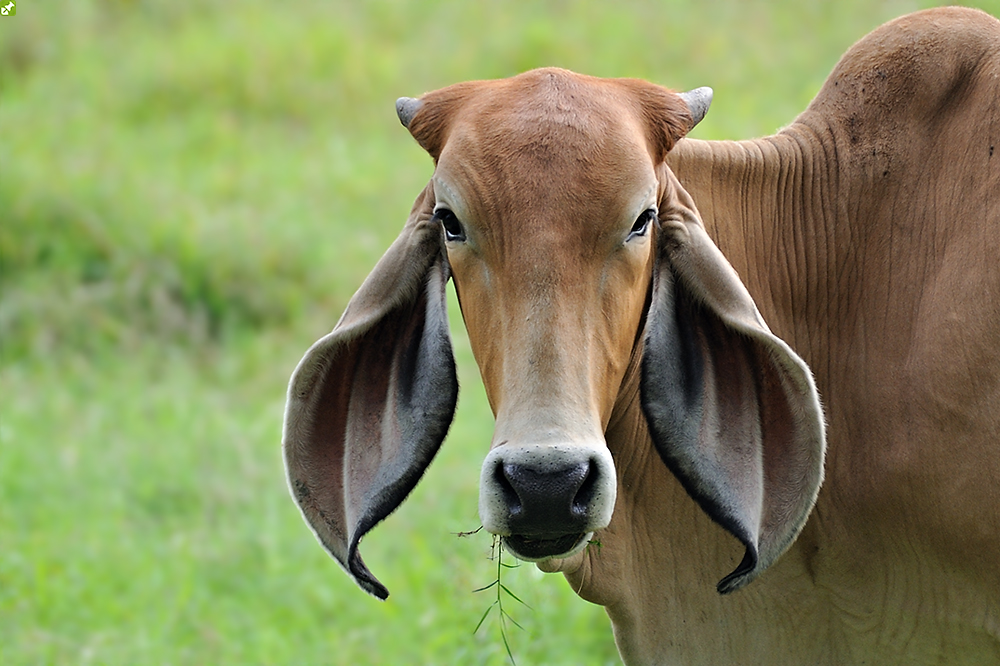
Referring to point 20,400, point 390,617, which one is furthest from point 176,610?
point 20,400

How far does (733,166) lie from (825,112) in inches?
12.2

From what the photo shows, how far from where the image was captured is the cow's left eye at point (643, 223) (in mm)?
3088

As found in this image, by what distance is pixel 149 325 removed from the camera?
28.9ft

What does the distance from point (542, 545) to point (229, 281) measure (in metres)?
6.56

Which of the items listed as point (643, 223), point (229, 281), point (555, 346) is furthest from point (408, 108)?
point (229, 281)

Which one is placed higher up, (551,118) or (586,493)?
(551,118)

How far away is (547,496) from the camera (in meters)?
2.73

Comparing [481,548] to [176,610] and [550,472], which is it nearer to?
[176,610]

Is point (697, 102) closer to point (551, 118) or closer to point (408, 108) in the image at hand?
point (551, 118)

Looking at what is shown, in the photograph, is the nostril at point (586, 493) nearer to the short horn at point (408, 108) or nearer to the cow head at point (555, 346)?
the cow head at point (555, 346)

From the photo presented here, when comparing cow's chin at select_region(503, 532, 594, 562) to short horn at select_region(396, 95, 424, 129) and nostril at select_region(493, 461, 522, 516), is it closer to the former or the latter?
nostril at select_region(493, 461, 522, 516)

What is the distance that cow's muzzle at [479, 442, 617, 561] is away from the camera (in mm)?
2713

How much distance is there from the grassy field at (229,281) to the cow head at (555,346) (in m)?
1.60

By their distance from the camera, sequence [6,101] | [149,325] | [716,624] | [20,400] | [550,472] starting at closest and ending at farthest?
[550,472]
[716,624]
[20,400]
[149,325]
[6,101]
